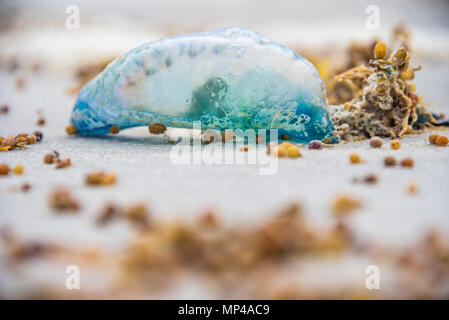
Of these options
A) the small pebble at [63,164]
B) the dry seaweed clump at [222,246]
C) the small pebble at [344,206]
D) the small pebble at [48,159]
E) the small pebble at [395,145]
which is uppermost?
the small pebble at [395,145]

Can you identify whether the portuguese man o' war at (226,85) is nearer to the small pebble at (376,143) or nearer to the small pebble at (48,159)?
the small pebble at (376,143)

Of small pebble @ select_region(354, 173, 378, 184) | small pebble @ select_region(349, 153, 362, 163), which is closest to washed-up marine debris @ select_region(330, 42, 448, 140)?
small pebble @ select_region(349, 153, 362, 163)

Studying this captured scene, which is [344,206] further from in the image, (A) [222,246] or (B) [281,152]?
(B) [281,152]

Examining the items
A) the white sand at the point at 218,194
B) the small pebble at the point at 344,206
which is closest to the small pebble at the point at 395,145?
the white sand at the point at 218,194

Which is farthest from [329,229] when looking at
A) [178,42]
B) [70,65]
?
[70,65]

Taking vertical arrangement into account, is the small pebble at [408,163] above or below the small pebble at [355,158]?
below
